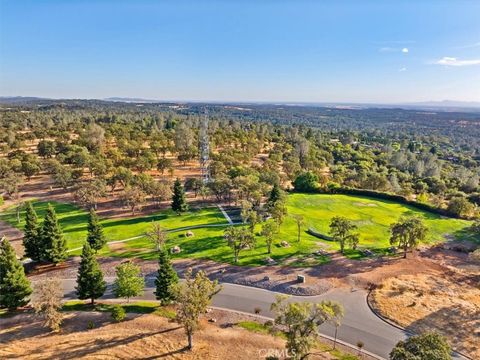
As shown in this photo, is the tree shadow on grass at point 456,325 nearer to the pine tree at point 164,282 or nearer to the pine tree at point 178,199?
the pine tree at point 164,282

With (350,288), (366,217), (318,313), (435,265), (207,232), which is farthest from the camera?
(366,217)

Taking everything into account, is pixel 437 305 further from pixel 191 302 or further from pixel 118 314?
pixel 118 314

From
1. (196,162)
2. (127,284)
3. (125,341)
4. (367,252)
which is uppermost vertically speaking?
(196,162)

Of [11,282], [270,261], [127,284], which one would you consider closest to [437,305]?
[270,261]

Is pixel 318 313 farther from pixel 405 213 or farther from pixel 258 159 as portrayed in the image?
pixel 258 159

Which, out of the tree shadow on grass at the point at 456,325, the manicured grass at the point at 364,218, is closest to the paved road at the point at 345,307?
the tree shadow on grass at the point at 456,325

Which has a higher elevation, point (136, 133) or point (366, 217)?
point (136, 133)

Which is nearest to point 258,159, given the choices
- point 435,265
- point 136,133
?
point 136,133
